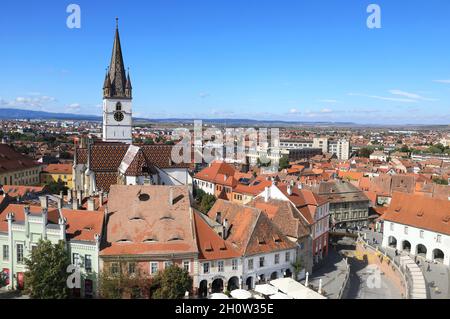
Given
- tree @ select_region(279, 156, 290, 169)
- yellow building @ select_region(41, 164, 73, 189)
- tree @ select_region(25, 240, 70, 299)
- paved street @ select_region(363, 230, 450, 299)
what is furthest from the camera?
tree @ select_region(279, 156, 290, 169)

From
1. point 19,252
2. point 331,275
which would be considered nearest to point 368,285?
point 331,275

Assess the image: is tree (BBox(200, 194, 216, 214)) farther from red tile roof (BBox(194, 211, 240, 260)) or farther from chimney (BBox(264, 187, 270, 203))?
red tile roof (BBox(194, 211, 240, 260))

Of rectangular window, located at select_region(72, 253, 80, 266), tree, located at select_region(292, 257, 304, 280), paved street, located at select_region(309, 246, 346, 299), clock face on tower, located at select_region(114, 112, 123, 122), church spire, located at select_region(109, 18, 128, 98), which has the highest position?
church spire, located at select_region(109, 18, 128, 98)

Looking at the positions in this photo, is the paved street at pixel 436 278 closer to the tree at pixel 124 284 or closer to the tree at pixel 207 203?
the tree at pixel 207 203

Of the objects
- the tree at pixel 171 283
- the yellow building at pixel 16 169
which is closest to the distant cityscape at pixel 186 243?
the tree at pixel 171 283

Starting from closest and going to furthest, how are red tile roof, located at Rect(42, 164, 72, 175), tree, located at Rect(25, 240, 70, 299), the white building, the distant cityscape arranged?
tree, located at Rect(25, 240, 70, 299), the distant cityscape, the white building, red tile roof, located at Rect(42, 164, 72, 175)

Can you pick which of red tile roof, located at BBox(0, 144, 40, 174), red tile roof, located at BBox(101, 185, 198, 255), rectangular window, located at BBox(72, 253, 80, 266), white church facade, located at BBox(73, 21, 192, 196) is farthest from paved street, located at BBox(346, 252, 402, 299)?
red tile roof, located at BBox(0, 144, 40, 174)
